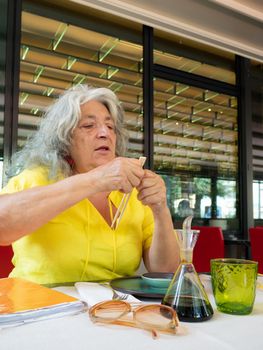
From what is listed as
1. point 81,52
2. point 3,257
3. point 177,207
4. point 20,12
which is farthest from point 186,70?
point 3,257

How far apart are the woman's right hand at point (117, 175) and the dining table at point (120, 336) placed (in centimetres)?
51

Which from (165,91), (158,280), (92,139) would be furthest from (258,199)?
(158,280)

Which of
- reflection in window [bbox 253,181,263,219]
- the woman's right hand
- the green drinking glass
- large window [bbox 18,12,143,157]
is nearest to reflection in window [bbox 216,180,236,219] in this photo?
reflection in window [bbox 253,181,263,219]

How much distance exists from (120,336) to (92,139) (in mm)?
1007

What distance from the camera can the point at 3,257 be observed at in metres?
1.73

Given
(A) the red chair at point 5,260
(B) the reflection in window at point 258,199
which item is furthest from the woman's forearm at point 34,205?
(B) the reflection in window at point 258,199

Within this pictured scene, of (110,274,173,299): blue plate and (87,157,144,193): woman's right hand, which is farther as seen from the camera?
(87,157,144,193): woman's right hand

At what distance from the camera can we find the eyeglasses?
26.7 inches

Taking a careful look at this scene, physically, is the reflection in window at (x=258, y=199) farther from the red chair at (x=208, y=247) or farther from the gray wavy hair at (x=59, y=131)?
the gray wavy hair at (x=59, y=131)

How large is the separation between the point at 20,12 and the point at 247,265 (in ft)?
10.7

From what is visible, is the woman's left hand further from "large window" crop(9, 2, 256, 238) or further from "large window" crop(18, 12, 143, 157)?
"large window" crop(9, 2, 256, 238)

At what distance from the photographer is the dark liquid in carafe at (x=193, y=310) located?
2.41 feet

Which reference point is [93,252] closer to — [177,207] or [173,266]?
[173,266]

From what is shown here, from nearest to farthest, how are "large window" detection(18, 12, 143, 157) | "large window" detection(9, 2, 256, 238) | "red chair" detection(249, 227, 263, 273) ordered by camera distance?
"red chair" detection(249, 227, 263, 273) → "large window" detection(18, 12, 143, 157) → "large window" detection(9, 2, 256, 238)
